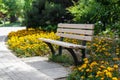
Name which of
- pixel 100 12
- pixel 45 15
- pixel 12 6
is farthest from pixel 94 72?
pixel 12 6

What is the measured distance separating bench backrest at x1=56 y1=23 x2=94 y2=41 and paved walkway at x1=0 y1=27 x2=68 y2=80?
88 cm

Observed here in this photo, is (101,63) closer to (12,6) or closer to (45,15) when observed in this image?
(45,15)

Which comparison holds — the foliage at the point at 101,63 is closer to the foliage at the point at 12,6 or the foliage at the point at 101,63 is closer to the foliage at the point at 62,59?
the foliage at the point at 62,59

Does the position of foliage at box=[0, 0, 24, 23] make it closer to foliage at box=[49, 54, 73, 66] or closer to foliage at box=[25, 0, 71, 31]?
foliage at box=[25, 0, 71, 31]

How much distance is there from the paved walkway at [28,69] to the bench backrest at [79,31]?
879mm

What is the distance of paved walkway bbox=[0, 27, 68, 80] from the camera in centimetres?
583

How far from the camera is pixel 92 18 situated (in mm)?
8656

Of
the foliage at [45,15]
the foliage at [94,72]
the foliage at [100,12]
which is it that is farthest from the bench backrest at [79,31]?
the foliage at [45,15]

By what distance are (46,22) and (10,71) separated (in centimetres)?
750

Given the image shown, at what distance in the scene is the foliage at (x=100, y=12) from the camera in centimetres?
809

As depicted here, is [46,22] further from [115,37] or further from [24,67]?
[24,67]

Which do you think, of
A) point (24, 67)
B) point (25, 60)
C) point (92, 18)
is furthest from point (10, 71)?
point (92, 18)

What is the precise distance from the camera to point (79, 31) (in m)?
7.01

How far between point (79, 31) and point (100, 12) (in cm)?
161
